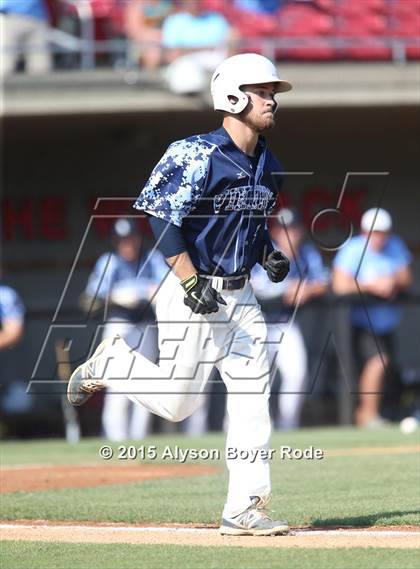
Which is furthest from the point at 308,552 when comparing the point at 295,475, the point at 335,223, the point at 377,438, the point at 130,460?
the point at 335,223

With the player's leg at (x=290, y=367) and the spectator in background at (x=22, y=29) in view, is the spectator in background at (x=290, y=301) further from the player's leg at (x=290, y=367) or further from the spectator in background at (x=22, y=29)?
the spectator in background at (x=22, y=29)

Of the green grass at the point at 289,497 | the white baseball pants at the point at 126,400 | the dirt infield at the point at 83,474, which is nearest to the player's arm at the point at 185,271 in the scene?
the green grass at the point at 289,497

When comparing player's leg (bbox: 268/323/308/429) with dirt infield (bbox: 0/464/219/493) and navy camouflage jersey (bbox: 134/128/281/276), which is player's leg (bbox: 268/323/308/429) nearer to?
dirt infield (bbox: 0/464/219/493)

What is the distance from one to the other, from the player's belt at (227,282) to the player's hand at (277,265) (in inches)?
8.6

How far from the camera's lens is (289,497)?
748 centimetres

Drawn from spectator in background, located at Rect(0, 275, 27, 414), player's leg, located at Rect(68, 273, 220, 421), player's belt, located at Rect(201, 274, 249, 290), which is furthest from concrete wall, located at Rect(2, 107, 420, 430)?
player's belt, located at Rect(201, 274, 249, 290)

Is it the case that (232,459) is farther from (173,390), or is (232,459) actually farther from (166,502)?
(166,502)

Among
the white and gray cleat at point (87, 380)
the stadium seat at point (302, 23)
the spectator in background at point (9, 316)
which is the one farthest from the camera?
the stadium seat at point (302, 23)

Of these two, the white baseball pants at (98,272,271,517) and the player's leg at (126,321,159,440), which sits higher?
the player's leg at (126,321,159,440)

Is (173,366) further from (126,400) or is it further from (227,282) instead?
(126,400)

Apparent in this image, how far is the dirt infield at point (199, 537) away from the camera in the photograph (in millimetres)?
5527

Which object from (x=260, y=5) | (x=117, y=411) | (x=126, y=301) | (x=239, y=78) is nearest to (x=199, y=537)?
(x=239, y=78)

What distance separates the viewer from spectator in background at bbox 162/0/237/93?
14172 mm

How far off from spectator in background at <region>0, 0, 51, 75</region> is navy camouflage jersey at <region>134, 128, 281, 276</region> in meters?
8.70
